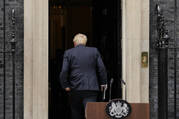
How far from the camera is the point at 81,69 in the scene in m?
7.59

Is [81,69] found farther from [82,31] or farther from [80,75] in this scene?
[82,31]

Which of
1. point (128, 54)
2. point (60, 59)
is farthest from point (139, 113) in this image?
point (60, 59)

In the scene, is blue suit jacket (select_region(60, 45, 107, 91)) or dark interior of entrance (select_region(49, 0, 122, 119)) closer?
blue suit jacket (select_region(60, 45, 107, 91))

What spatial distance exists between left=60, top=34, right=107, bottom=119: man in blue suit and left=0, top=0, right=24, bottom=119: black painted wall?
1.09m

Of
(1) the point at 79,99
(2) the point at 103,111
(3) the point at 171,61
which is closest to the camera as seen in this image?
(2) the point at 103,111

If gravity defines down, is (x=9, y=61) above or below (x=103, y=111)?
above

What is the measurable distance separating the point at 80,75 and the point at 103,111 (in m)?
0.87

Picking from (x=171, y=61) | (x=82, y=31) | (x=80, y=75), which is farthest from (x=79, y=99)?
(x=82, y=31)

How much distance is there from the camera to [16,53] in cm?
834

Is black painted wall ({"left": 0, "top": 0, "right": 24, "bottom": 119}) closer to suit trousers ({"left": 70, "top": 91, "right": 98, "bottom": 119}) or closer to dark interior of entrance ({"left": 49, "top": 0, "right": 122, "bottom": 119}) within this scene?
suit trousers ({"left": 70, "top": 91, "right": 98, "bottom": 119})

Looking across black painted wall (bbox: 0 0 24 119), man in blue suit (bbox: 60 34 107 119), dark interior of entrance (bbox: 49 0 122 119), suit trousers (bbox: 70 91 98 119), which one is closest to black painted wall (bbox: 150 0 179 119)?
dark interior of entrance (bbox: 49 0 122 119)

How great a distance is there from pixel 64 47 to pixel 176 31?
672 centimetres

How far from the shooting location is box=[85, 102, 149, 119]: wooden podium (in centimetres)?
689

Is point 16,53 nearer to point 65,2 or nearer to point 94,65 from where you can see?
point 94,65
